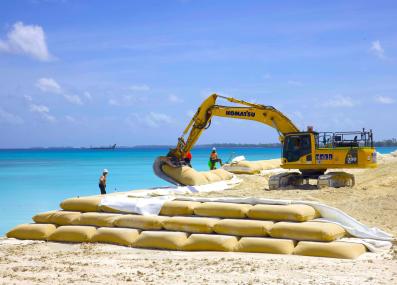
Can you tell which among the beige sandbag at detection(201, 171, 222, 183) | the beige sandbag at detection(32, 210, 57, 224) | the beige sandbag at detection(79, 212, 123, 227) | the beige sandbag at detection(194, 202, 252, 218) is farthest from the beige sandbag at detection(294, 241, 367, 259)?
the beige sandbag at detection(201, 171, 222, 183)

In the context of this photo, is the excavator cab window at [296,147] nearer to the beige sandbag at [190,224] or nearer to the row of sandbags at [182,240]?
the beige sandbag at [190,224]

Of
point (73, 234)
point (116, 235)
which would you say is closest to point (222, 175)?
point (73, 234)

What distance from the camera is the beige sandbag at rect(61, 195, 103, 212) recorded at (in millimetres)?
11688

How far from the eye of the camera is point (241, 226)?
9945 millimetres

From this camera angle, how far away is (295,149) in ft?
57.8

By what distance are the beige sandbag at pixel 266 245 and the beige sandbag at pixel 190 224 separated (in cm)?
66

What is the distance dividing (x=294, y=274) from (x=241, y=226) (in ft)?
6.44

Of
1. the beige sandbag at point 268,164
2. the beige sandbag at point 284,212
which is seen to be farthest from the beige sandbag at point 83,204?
the beige sandbag at point 268,164

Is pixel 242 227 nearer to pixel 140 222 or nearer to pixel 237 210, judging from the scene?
pixel 237 210

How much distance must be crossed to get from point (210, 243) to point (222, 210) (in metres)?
0.76

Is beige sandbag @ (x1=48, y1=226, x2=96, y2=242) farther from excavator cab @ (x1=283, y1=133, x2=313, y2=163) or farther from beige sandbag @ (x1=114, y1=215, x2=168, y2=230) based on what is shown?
excavator cab @ (x1=283, y1=133, x2=313, y2=163)

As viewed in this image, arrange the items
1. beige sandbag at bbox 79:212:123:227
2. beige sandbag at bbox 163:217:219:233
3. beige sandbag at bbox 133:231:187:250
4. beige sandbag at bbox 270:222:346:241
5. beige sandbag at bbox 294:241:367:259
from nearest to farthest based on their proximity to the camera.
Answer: beige sandbag at bbox 294:241:367:259
beige sandbag at bbox 270:222:346:241
beige sandbag at bbox 133:231:187:250
beige sandbag at bbox 163:217:219:233
beige sandbag at bbox 79:212:123:227

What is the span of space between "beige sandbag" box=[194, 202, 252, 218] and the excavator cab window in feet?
23.7

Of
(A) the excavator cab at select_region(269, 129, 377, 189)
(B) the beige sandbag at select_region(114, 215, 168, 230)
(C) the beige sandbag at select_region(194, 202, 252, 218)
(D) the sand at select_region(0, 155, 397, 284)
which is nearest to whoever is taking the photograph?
(D) the sand at select_region(0, 155, 397, 284)
